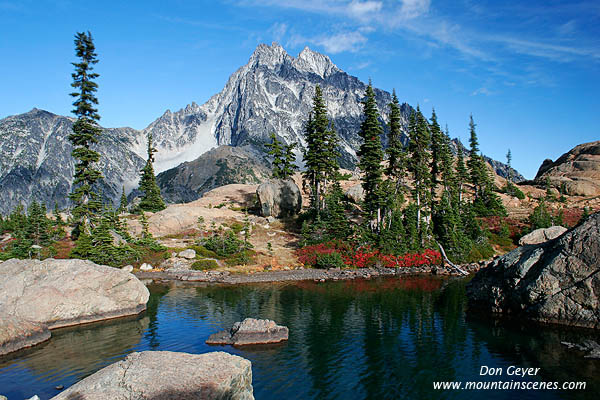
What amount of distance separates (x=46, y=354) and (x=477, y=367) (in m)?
24.1

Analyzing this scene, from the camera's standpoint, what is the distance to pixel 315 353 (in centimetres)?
2031

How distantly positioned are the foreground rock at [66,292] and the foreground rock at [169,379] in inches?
638

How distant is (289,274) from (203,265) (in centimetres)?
1179

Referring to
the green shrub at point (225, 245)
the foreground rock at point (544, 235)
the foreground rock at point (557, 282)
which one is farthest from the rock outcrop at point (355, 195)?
the foreground rock at point (557, 282)

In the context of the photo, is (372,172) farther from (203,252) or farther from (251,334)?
(251,334)

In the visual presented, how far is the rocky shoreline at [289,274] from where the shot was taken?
141 feet

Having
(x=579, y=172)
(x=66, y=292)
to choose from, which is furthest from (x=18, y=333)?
(x=579, y=172)

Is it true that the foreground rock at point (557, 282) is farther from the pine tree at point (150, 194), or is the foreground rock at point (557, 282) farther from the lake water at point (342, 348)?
the pine tree at point (150, 194)

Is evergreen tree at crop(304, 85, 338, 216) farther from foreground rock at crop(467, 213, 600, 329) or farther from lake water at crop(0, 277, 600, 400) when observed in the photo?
foreground rock at crop(467, 213, 600, 329)

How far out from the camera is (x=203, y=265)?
46.8m

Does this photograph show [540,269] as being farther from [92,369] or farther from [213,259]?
[213,259]

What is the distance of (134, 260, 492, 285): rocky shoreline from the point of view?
42906mm

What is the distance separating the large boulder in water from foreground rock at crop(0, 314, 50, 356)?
46.3 meters

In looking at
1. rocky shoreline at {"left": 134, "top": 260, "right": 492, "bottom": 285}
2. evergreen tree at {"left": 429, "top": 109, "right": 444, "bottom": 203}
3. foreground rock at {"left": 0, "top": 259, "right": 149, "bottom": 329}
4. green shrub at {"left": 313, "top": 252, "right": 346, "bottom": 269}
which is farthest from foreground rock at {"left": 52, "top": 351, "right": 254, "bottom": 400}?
evergreen tree at {"left": 429, "top": 109, "right": 444, "bottom": 203}
